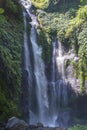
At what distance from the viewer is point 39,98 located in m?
22.4

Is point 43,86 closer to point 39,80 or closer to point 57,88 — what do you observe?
point 39,80

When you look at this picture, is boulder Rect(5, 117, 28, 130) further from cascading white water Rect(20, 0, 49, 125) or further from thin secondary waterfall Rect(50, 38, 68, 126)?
thin secondary waterfall Rect(50, 38, 68, 126)

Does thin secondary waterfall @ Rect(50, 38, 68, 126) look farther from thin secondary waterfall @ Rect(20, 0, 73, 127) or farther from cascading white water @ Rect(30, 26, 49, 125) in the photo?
cascading white water @ Rect(30, 26, 49, 125)

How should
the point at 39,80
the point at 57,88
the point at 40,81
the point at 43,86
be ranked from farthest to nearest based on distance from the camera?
the point at 57,88 → the point at 43,86 → the point at 40,81 → the point at 39,80

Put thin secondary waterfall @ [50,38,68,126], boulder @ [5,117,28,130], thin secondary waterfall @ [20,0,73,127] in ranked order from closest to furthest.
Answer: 1. boulder @ [5,117,28,130]
2. thin secondary waterfall @ [20,0,73,127]
3. thin secondary waterfall @ [50,38,68,126]

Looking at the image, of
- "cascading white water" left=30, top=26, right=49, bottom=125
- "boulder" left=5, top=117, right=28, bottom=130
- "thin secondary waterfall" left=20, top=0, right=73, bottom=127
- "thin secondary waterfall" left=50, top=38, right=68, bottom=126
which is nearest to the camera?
"boulder" left=5, top=117, right=28, bottom=130

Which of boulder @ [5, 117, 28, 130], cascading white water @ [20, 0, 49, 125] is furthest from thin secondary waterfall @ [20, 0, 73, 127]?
boulder @ [5, 117, 28, 130]

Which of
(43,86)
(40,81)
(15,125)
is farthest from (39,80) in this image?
(15,125)

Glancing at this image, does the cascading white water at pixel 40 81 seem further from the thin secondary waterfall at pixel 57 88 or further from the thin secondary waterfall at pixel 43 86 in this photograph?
the thin secondary waterfall at pixel 57 88

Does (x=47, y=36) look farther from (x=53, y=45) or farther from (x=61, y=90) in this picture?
(x=61, y=90)

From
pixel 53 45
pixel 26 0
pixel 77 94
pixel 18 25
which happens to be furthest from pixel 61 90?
pixel 26 0

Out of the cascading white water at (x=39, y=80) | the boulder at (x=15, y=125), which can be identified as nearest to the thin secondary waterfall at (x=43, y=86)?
the cascading white water at (x=39, y=80)

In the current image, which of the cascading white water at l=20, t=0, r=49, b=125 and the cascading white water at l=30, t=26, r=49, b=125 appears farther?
the cascading white water at l=30, t=26, r=49, b=125

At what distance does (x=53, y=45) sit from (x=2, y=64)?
8322 mm
